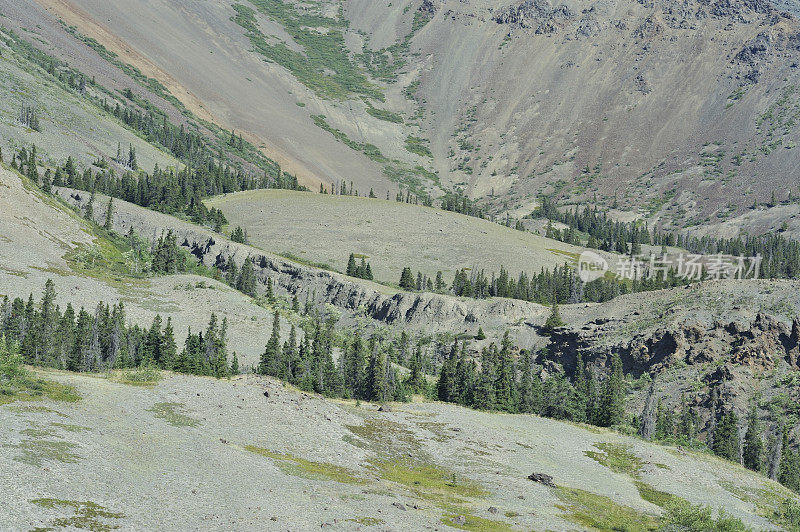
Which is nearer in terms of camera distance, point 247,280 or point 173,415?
point 173,415

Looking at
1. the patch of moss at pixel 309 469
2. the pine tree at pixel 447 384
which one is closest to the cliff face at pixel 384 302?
the pine tree at pixel 447 384

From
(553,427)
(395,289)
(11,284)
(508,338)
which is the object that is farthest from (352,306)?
(553,427)

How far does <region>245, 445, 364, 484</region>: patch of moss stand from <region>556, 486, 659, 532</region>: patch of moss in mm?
15869

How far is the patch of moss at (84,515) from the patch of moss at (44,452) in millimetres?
5170

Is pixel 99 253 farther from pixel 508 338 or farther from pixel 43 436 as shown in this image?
pixel 43 436

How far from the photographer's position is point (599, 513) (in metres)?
57.8

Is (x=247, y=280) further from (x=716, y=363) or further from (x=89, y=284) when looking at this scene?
(x=716, y=363)

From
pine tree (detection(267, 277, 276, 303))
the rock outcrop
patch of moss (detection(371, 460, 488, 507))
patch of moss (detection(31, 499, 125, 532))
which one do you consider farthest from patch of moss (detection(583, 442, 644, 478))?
pine tree (detection(267, 277, 276, 303))

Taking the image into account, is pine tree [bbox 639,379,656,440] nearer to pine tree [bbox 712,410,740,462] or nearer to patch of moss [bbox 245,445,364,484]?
pine tree [bbox 712,410,740,462]

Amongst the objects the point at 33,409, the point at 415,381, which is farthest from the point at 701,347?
the point at 33,409

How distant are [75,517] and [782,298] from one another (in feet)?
452

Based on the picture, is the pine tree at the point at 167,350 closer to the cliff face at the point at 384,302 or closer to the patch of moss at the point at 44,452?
the patch of moss at the point at 44,452

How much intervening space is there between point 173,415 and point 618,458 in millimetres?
49078

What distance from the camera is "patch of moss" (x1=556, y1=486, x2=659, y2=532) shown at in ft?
176
